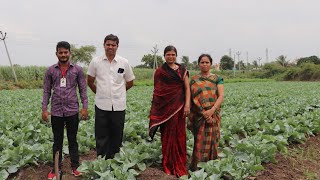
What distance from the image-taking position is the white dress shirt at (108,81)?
4309 mm

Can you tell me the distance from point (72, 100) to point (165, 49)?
126 cm

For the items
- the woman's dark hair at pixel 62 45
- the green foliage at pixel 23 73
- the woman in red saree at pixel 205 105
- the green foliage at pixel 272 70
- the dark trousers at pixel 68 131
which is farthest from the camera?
the green foliage at pixel 272 70

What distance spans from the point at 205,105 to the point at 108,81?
1247 millimetres

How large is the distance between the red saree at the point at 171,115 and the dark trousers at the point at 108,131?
44 centimetres

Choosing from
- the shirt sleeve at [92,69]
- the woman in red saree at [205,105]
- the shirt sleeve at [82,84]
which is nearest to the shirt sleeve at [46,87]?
the shirt sleeve at [82,84]

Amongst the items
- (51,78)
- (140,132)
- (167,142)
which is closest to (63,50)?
(51,78)

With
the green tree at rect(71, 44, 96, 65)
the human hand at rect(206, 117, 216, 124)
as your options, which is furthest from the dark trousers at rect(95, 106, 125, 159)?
the green tree at rect(71, 44, 96, 65)

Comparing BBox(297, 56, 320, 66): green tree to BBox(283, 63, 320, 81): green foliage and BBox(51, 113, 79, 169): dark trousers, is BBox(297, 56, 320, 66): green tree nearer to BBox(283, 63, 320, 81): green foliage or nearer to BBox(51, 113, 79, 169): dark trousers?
BBox(283, 63, 320, 81): green foliage

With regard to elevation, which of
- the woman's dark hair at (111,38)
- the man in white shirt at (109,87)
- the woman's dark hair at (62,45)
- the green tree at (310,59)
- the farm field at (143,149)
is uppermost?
the green tree at (310,59)

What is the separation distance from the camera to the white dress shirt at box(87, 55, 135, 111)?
14.1 feet

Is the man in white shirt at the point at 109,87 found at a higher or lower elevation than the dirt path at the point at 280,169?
higher

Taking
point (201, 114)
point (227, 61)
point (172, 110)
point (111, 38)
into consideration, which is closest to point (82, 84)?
point (111, 38)

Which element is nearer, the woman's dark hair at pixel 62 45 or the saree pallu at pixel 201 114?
the woman's dark hair at pixel 62 45

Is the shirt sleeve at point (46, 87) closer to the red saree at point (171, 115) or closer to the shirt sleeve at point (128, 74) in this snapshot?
the shirt sleeve at point (128, 74)
